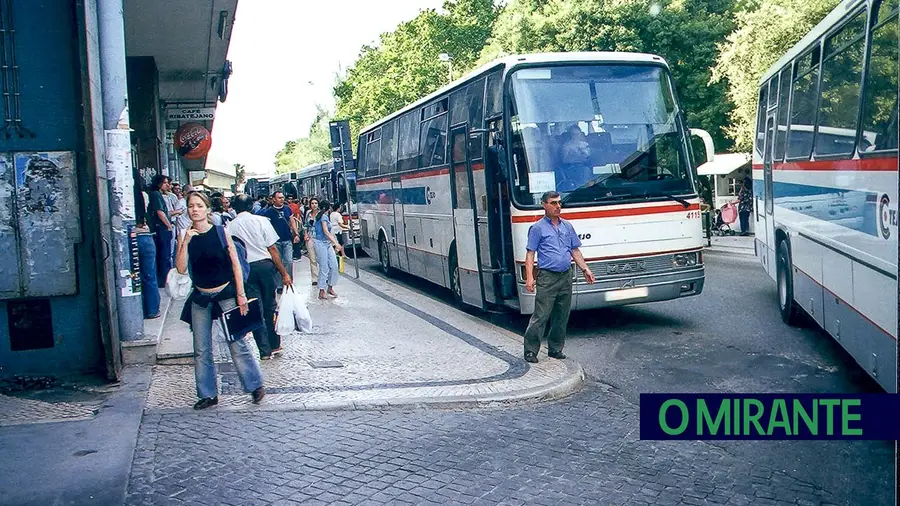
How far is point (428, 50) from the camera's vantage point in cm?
5584

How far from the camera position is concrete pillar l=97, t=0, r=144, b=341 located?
9125 millimetres

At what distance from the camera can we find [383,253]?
2017 centimetres

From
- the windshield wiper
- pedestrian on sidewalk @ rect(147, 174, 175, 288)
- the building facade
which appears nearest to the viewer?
the building facade

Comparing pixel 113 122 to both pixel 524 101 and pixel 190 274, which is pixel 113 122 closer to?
pixel 190 274

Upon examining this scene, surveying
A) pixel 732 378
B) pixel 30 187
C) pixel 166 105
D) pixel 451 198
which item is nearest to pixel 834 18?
pixel 732 378

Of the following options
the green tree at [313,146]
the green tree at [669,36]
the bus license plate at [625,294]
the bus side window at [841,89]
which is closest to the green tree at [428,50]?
the green tree at [669,36]

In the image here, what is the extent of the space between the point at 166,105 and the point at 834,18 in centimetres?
2311

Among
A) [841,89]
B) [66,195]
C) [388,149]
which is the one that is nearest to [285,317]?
[66,195]

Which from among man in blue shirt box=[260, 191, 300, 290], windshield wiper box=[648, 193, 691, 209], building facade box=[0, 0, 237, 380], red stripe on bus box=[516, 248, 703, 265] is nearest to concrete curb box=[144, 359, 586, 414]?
building facade box=[0, 0, 237, 380]

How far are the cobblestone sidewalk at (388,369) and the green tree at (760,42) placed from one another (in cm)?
1618

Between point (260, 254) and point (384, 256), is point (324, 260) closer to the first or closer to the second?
point (384, 256)

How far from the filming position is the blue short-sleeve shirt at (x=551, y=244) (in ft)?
30.5

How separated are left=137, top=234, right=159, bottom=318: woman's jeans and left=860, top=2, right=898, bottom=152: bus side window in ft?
25.9

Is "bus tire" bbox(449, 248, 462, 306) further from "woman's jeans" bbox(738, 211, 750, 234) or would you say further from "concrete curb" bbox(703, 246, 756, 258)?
"woman's jeans" bbox(738, 211, 750, 234)
